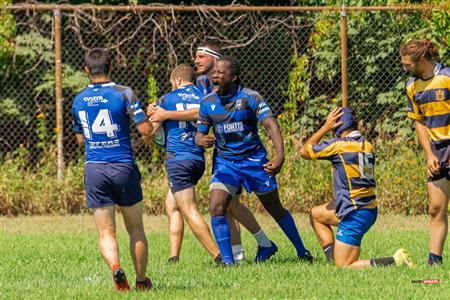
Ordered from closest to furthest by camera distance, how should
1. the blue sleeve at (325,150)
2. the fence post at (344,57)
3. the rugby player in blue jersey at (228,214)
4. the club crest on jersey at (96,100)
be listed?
the club crest on jersey at (96,100)
the blue sleeve at (325,150)
the rugby player in blue jersey at (228,214)
the fence post at (344,57)

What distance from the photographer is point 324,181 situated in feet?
48.0

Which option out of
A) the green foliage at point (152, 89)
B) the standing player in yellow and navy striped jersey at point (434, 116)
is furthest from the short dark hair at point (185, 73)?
the green foliage at point (152, 89)

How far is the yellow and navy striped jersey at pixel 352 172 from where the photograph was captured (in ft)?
32.4

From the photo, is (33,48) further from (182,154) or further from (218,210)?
(218,210)

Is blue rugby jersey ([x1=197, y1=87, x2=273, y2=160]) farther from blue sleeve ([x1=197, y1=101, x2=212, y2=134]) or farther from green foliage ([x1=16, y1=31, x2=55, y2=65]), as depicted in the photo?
green foliage ([x1=16, y1=31, x2=55, y2=65])

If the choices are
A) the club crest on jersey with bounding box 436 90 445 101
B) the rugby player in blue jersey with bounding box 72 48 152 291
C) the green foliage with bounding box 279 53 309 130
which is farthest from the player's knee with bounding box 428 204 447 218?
the green foliage with bounding box 279 53 309 130

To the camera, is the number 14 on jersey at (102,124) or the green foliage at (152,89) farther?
the green foliage at (152,89)

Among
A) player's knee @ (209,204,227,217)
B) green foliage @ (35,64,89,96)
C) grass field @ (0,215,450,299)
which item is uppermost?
green foliage @ (35,64,89,96)

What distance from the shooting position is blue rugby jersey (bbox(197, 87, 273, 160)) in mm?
10250

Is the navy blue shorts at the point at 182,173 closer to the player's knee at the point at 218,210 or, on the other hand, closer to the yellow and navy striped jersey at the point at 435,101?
the player's knee at the point at 218,210

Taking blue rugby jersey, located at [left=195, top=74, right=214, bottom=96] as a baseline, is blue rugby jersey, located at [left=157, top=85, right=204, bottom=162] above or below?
below

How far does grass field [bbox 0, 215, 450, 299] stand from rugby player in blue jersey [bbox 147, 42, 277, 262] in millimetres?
168

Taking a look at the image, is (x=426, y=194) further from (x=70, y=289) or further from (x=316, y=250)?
(x=70, y=289)

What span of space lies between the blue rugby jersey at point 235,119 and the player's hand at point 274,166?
284 mm
